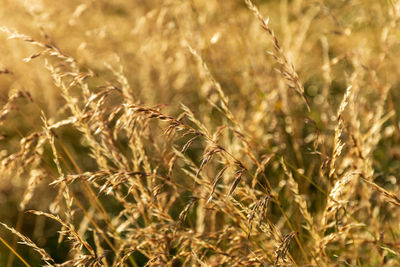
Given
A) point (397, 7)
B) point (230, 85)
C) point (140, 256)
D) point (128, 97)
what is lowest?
point (140, 256)

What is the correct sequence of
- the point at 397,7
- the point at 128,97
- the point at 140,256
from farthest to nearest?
the point at 140,256 < the point at 397,7 < the point at 128,97

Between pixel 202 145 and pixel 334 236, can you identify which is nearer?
pixel 334 236

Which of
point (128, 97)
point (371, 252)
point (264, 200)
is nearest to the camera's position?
point (264, 200)

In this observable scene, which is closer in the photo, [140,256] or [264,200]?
[264,200]

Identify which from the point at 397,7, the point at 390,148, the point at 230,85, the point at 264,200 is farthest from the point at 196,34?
the point at 264,200

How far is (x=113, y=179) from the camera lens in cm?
132

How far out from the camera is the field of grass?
1446 mm

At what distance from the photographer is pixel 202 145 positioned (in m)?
3.31

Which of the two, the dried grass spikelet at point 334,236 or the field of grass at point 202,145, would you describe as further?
the field of grass at point 202,145

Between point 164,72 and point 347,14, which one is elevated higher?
point 164,72

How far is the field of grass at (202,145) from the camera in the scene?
4.75ft

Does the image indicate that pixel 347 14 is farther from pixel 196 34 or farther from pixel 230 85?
pixel 196 34

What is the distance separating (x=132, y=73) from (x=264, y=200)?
298 centimetres

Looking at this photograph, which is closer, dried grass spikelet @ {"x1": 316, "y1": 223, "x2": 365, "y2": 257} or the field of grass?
dried grass spikelet @ {"x1": 316, "y1": 223, "x2": 365, "y2": 257}
